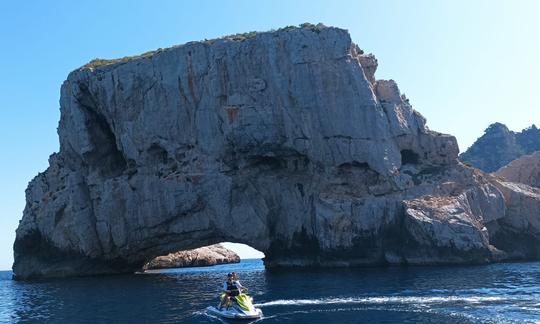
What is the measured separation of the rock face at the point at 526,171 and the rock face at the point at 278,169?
34.7ft

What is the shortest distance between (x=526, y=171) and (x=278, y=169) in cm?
3812

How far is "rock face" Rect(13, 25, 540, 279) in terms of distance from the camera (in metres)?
62.2

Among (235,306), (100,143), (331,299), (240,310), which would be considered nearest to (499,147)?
(100,143)

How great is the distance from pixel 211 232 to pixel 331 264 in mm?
14390

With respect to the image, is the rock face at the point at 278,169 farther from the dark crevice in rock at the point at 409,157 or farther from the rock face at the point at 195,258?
the rock face at the point at 195,258

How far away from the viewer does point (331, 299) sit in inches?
1457

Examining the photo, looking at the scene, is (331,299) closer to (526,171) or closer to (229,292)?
(229,292)

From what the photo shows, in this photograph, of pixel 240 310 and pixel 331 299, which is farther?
pixel 331 299

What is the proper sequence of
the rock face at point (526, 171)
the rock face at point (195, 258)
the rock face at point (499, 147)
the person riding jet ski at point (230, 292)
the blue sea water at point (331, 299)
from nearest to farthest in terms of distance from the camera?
the blue sea water at point (331, 299) → the person riding jet ski at point (230, 292) → the rock face at point (526, 171) → the rock face at point (195, 258) → the rock face at point (499, 147)

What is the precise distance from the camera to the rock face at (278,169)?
6219 cm

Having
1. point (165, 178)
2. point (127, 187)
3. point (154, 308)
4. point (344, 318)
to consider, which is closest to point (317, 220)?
point (165, 178)

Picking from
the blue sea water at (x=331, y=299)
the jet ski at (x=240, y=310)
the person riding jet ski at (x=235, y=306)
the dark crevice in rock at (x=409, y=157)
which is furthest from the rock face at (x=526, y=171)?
the jet ski at (x=240, y=310)

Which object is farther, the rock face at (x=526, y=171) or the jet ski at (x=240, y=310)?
the rock face at (x=526, y=171)

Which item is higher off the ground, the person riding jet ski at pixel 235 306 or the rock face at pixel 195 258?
the rock face at pixel 195 258
